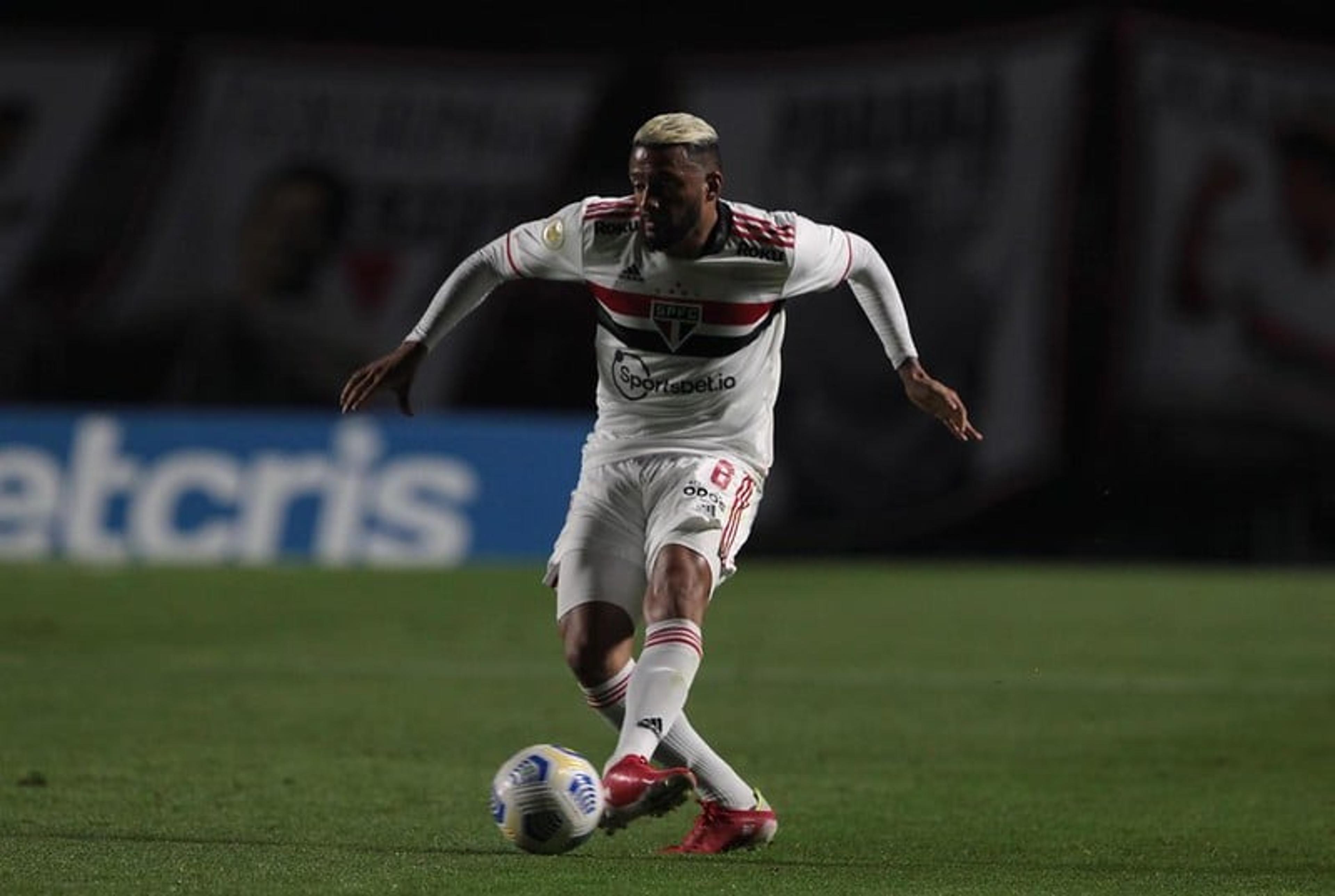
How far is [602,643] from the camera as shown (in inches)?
289

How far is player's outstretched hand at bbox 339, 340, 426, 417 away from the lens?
24.4 feet

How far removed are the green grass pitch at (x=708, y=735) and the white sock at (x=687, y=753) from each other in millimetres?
179

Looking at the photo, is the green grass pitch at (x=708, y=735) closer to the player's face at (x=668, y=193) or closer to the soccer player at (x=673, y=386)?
the soccer player at (x=673, y=386)

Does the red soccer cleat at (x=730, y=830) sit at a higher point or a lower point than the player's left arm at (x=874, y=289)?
lower

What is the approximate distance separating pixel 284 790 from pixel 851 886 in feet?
9.11

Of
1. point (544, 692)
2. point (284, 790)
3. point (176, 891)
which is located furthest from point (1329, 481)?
point (176, 891)

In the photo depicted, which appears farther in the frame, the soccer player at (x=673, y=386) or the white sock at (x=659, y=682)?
the soccer player at (x=673, y=386)

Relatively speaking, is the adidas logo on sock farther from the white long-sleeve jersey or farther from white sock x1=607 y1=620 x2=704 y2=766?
the white long-sleeve jersey

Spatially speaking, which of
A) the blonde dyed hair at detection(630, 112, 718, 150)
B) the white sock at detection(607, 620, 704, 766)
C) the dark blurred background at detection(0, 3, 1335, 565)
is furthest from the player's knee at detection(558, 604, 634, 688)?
the dark blurred background at detection(0, 3, 1335, 565)

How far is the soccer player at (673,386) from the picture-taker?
730cm

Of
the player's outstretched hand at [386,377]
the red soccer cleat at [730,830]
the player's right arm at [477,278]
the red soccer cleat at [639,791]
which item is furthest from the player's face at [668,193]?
the red soccer cleat at [730,830]

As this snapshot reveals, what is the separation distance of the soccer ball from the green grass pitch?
131 mm

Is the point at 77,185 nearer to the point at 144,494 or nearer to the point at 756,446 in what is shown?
the point at 144,494

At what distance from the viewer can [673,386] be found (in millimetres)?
7477
